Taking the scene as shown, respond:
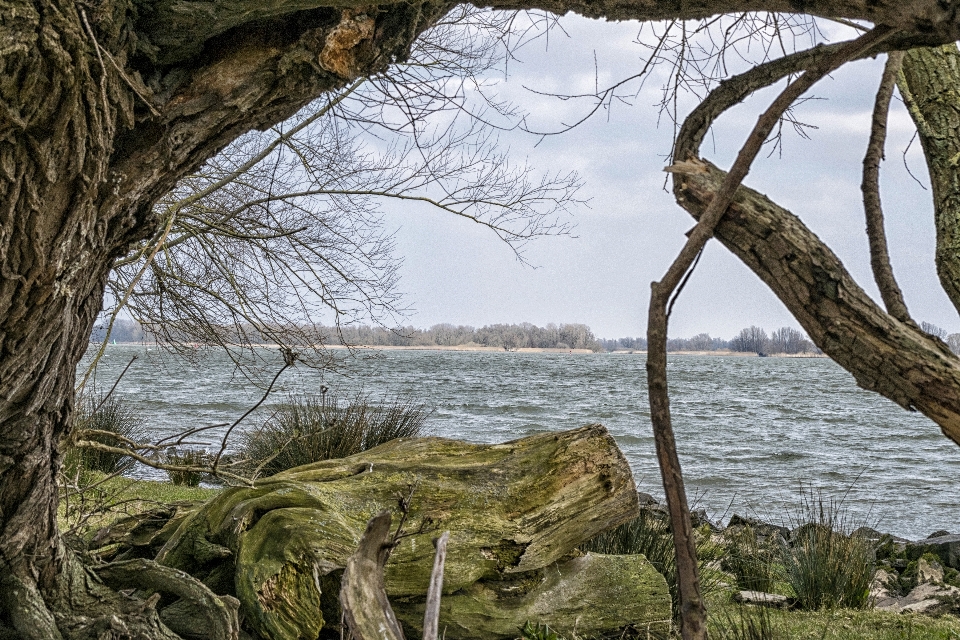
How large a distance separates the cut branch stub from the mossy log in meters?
2.08

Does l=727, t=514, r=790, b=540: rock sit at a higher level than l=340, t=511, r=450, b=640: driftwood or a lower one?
lower

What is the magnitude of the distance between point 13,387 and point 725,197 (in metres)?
1.98

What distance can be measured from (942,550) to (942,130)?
6.39 m

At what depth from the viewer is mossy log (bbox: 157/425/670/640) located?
3.21 meters

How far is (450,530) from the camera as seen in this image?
11.8ft

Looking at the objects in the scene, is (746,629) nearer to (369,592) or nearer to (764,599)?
(764,599)

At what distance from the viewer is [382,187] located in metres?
7.74

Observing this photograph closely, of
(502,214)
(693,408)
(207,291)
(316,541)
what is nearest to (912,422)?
(693,408)

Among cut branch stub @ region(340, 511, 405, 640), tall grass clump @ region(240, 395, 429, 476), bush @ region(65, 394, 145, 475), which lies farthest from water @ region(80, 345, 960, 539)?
cut branch stub @ region(340, 511, 405, 640)

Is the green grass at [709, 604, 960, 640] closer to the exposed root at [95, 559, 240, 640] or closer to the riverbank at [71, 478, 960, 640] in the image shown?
the riverbank at [71, 478, 960, 640]

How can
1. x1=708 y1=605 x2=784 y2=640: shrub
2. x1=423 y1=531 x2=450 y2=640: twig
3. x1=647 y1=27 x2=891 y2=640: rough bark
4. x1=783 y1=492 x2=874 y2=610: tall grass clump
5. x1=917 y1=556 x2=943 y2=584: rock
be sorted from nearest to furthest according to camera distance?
x1=423 y1=531 x2=450 y2=640: twig, x1=647 y1=27 x2=891 y2=640: rough bark, x1=708 y1=605 x2=784 y2=640: shrub, x1=783 y1=492 x2=874 y2=610: tall grass clump, x1=917 y1=556 x2=943 y2=584: rock

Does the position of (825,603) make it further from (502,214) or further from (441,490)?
(502,214)

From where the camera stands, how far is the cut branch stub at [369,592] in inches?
43.6

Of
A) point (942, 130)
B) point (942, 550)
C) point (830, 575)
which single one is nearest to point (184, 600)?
point (942, 130)
